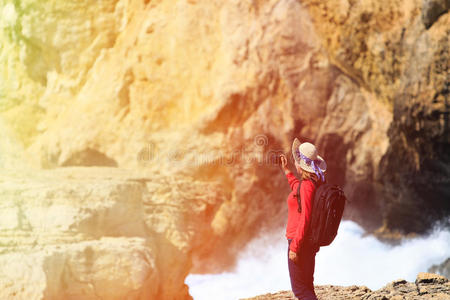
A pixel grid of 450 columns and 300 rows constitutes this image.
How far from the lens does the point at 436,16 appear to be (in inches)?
229

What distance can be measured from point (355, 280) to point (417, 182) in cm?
133

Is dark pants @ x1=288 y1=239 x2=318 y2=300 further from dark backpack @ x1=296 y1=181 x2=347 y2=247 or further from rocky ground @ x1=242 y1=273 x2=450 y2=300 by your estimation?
rocky ground @ x1=242 y1=273 x2=450 y2=300

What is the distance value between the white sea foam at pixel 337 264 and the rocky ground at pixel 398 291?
1.58 meters

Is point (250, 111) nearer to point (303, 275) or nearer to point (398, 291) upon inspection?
point (398, 291)

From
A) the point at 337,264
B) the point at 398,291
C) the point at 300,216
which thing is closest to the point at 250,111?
the point at 337,264

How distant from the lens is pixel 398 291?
14.0 ft

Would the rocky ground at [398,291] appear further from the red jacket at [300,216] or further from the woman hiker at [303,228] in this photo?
the red jacket at [300,216]

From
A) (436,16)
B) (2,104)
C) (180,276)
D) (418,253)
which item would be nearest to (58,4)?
(2,104)

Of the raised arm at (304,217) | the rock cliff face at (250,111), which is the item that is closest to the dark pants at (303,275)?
the raised arm at (304,217)

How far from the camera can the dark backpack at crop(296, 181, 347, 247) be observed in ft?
11.2

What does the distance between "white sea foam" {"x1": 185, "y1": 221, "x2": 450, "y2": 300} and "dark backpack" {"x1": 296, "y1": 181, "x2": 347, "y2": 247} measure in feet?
9.72

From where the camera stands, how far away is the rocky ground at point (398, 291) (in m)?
4.11

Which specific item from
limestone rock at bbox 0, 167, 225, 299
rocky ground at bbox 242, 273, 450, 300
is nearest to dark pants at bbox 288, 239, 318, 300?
rocky ground at bbox 242, 273, 450, 300

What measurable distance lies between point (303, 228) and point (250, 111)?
328 cm
